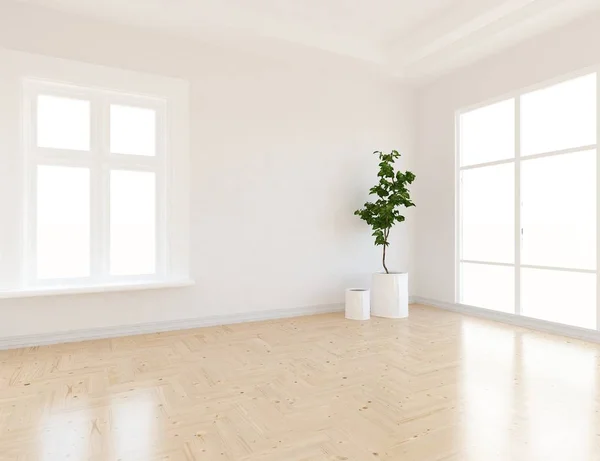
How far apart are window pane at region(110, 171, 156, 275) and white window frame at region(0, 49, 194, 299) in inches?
2.5

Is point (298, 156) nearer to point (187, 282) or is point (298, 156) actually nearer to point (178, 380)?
point (187, 282)

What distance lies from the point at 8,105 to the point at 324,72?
3.29m

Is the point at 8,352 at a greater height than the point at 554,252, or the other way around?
the point at 554,252

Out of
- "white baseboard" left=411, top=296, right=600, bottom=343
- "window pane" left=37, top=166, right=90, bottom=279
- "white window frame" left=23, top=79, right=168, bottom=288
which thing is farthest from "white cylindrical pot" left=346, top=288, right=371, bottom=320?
"window pane" left=37, top=166, right=90, bottom=279

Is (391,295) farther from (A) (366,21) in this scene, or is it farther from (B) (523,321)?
(A) (366,21)

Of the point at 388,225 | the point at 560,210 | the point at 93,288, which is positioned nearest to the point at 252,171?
the point at 388,225

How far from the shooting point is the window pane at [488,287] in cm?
454

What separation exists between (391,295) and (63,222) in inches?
137

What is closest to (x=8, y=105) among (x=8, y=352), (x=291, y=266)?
(x=8, y=352)

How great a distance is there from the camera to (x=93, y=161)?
12.7 ft

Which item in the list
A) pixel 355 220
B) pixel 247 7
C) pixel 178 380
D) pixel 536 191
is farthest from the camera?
pixel 355 220

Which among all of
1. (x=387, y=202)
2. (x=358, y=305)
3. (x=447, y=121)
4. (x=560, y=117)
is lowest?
(x=358, y=305)

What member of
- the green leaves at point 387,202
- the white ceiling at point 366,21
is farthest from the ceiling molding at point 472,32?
the green leaves at point 387,202

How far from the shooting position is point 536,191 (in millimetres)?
4301
